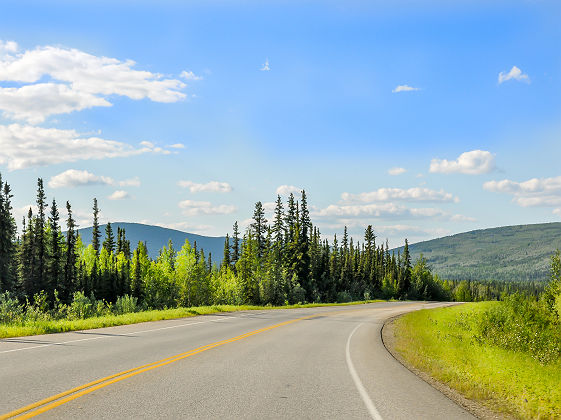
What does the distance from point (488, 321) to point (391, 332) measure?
39.3 ft

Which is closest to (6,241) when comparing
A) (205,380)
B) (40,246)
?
(40,246)

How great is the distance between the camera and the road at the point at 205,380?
7094mm

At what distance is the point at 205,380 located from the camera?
9258mm

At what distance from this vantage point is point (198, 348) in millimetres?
13992

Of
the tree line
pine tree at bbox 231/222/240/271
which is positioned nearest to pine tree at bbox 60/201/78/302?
the tree line

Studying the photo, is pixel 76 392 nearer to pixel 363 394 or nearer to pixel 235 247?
pixel 363 394

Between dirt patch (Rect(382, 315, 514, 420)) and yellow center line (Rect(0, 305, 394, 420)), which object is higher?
yellow center line (Rect(0, 305, 394, 420))

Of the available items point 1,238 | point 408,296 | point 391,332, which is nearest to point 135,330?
point 391,332

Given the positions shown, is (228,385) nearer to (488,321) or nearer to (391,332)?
(391,332)

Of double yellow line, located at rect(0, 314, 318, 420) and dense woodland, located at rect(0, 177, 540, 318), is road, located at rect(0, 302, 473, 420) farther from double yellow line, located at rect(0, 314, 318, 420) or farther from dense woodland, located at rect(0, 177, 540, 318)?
dense woodland, located at rect(0, 177, 540, 318)

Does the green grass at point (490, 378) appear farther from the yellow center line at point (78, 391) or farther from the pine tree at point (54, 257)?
the pine tree at point (54, 257)

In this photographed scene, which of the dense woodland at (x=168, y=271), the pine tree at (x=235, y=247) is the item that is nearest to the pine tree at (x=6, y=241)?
the dense woodland at (x=168, y=271)

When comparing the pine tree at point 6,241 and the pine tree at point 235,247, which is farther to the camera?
the pine tree at point 235,247

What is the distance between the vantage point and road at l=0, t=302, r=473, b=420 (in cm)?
709
